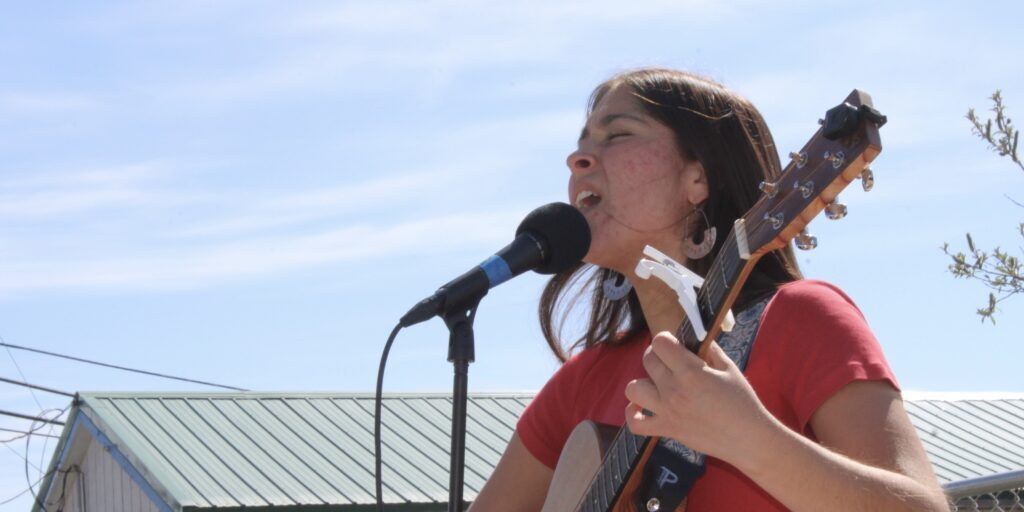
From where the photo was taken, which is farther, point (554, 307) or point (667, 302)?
point (554, 307)

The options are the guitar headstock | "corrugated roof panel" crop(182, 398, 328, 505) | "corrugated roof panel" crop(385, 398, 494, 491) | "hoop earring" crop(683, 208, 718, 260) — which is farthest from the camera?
"corrugated roof panel" crop(385, 398, 494, 491)

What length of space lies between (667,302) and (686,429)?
0.98 metres

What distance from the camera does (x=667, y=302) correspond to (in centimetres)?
325

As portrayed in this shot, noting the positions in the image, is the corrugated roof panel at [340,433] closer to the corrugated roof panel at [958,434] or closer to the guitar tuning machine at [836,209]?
the corrugated roof panel at [958,434]

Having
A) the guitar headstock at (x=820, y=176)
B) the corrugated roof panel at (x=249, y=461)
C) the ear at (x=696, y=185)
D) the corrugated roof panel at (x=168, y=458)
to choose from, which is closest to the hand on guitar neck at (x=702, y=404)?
the guitar headstock at (x=820, y=176)

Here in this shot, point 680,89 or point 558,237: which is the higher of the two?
point 680,89

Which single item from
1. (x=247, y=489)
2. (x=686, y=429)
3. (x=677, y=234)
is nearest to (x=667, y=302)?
(x=677, y=234)

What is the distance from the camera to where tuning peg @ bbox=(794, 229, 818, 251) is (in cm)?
228

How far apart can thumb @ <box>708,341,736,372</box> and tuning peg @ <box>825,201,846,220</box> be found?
304 millimetres

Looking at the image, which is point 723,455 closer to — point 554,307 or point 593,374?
point 593,374

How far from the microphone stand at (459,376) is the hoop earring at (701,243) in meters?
0.56

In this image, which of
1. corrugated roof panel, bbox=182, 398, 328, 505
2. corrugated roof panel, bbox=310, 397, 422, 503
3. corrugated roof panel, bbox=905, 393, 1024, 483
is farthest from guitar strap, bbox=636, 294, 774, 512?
corrugated roof panel, bbox=905, 393, 1024, 483

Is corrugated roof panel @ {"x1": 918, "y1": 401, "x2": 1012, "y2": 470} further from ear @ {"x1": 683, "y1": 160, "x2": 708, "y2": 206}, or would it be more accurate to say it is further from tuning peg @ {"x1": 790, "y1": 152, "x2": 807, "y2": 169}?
tuning peg @ {"x1": 790, "y1": 152, "x2": 807, "y2": 169}

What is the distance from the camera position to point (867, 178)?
2.20 meters
